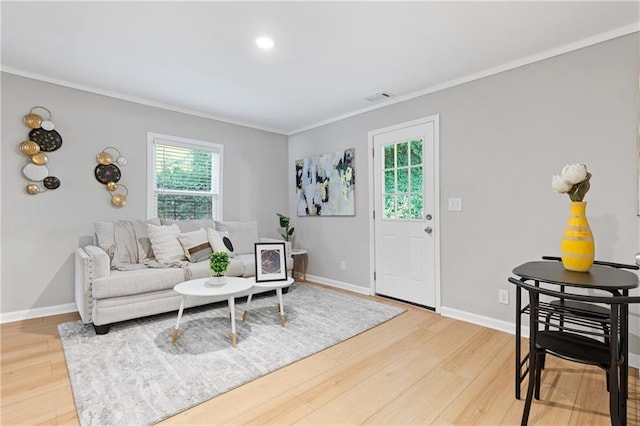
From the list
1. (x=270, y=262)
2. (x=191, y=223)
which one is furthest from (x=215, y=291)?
(x=191, y=223)

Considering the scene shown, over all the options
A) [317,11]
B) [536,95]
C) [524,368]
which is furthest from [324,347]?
[536,95]

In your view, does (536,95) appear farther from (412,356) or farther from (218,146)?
(218,146)

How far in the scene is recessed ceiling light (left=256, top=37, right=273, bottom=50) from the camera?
2408 millimetres

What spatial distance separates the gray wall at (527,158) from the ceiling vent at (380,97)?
0.16 m

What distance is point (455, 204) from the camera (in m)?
3.16

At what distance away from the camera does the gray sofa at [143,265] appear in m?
2.67

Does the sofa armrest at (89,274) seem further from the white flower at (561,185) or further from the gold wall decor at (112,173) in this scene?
the white flower at (561,185)

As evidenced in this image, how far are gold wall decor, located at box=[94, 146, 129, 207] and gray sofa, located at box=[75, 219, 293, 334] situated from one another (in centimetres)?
34

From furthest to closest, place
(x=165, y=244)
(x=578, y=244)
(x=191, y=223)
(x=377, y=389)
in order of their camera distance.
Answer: (x=191, y=223) → (x=165, y=244) → (x=377, y=389) → (x=578, y=244)

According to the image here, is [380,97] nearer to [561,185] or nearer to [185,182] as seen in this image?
[561,185]

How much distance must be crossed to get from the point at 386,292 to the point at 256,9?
311 cm

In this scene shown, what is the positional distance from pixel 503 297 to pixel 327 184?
8.29ft

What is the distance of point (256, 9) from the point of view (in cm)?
206

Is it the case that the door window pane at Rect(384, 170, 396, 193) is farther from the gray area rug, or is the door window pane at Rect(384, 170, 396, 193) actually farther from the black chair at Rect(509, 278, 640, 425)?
the black chair at Rect(509, 278, 640, 425)
